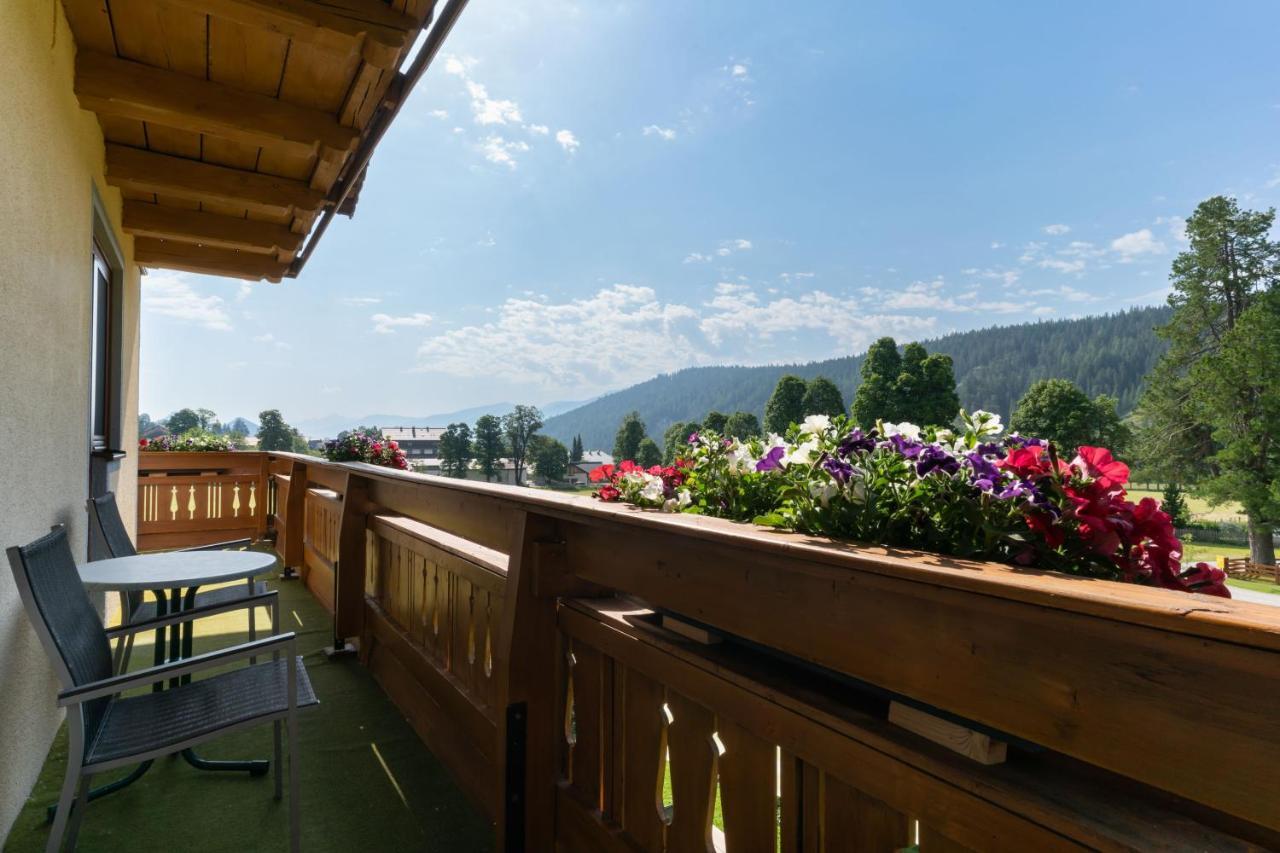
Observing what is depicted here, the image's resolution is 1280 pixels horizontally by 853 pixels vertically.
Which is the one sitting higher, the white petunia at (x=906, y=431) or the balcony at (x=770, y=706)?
the white petunia at (x=906, y=431)

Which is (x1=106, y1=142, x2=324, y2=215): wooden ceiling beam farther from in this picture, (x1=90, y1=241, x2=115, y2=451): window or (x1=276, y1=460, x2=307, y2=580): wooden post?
(x1=276, y1=460, x2=307, y2=580): wooden post

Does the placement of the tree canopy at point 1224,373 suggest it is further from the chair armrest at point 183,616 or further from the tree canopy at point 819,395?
the chair armrest at point 183,616

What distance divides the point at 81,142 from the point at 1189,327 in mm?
30400

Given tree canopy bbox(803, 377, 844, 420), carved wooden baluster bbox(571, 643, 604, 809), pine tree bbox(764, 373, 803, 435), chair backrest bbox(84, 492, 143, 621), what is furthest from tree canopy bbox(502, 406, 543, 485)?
carved wooden baluster bbox(571, 643, 604, 809)

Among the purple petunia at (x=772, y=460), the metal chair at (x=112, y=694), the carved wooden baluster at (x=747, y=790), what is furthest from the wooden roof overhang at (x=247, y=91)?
the carved wooden baluster at (x=747, y=790)

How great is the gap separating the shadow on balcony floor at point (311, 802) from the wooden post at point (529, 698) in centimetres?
32

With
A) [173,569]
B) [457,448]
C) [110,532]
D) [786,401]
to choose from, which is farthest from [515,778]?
[457,448]

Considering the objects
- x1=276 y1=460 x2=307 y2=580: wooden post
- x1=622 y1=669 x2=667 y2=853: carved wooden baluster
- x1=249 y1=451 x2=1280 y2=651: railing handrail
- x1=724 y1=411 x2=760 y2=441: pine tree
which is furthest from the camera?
x1=276 y1=460 x2=307 y2=580: wooden post

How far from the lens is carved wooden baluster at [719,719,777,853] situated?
1.03 meters

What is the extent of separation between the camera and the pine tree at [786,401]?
88.9 feet

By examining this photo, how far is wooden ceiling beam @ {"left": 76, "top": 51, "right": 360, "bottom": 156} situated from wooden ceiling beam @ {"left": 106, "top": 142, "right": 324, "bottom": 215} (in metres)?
0.53

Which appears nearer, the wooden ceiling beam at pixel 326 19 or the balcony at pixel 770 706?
the balcony at pixel 770 706

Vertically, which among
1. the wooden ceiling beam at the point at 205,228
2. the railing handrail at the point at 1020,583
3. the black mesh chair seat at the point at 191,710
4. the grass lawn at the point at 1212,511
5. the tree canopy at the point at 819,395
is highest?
the tree canopy at the point at 819,395

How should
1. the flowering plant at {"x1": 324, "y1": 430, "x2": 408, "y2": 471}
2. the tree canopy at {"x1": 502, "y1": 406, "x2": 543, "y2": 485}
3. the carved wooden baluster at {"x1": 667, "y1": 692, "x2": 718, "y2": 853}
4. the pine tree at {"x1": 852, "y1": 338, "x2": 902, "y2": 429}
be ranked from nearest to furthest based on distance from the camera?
the carved wooden baluster at {"x1": 667, "y1": 692, "x2": 718, "y2": 853}
the flowering plant at {"x1": 324, "y1": 430, "x2": 408, "y2": 471}
the pine tree at {"x1": 852, "y1": 338, "x2": 902, "y2": 429}
the tree canopy at {"x1": 502, "y1": 406, "x2": 543, "y2": 485}
